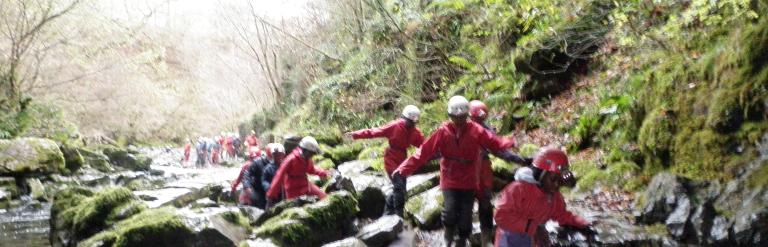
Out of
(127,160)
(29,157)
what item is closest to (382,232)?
(29,157)

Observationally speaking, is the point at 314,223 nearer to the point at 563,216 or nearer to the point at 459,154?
the point at 459,154

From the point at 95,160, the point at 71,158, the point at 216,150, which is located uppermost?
the point at 71,158

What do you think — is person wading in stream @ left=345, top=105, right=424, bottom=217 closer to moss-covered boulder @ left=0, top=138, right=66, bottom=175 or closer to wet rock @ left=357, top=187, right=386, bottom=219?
wet rock @ left=357, top=187, right=386, bottom=219

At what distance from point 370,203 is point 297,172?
3.67 feet

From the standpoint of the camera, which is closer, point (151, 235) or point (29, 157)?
point (151, 235)

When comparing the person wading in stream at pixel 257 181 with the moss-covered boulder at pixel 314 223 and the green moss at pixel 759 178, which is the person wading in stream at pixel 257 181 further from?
the green moss at pixel 759 178

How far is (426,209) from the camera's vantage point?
7340 millimetres

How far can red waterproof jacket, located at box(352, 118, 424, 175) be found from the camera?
737 cm

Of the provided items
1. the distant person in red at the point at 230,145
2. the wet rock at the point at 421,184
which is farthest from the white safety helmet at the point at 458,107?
the distant person in red at the point at 230,145

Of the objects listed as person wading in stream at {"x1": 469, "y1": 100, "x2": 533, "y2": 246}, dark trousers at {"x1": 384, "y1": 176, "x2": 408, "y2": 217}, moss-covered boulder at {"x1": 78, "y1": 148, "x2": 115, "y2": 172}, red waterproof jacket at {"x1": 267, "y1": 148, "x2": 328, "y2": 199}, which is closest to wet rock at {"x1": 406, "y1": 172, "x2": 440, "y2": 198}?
dark trousers at {"x1": 384, "y1": 176, "x2": 408, "y2": 217}

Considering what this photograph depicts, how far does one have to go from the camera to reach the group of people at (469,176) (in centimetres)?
436

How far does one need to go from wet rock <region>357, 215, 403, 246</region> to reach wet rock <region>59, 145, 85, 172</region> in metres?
15.2

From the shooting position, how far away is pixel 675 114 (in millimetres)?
7309

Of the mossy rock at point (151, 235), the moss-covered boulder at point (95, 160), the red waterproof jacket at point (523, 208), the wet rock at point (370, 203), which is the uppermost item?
the red waterproof jacket at point (523, 208)
